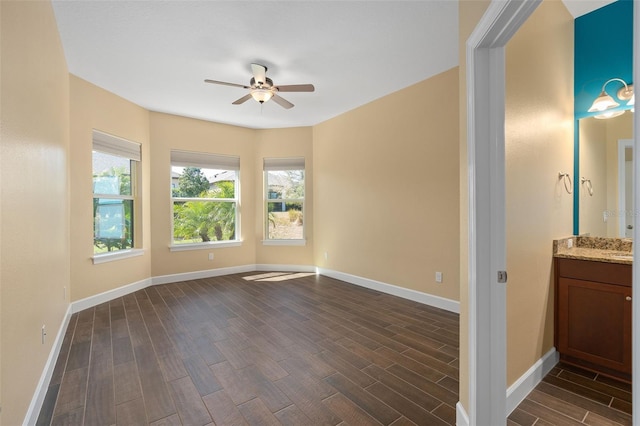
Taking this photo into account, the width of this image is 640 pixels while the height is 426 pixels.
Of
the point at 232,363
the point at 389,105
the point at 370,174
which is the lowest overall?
the point at 232,363

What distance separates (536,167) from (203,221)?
4875 millimetres

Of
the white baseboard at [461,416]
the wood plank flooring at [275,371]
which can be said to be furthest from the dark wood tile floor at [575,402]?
the white baseboard at [461,416]

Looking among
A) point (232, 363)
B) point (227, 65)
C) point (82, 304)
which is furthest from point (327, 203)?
point (82, 304)

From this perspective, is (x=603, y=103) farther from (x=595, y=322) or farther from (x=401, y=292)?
(x=401, y=292)

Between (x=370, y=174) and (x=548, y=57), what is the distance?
2547mm

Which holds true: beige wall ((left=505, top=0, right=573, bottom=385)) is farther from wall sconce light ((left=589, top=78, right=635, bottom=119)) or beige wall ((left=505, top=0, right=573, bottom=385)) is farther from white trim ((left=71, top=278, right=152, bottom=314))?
white trim ((left=71, top=278, right=152, bottom=314))

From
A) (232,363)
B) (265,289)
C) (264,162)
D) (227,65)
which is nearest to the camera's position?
(232,363)

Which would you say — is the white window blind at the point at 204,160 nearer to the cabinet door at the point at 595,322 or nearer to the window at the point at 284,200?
the window at the point at 284,200

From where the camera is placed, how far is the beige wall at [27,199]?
1392 mm

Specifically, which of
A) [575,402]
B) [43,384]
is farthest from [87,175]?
[575,402]

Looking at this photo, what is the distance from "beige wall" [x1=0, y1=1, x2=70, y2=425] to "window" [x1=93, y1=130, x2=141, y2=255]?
56.2 inches

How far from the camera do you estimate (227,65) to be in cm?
316

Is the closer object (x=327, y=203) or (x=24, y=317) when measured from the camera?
(x=24, y=317)

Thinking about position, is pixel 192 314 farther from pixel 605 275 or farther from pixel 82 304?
pixel 605 275
